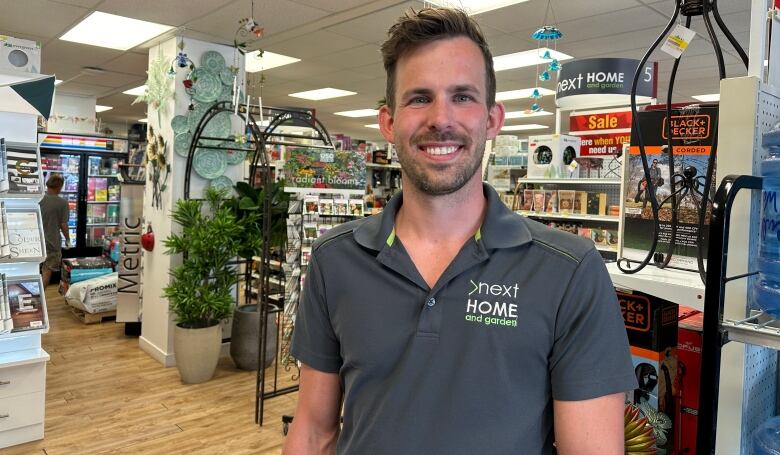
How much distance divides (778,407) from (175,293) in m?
4.14

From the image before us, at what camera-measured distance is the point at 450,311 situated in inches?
41.8

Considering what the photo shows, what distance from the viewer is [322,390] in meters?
1.25

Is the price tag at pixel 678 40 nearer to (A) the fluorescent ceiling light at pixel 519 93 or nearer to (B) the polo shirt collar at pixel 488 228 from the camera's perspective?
(B) the polo shirt collar at pixel 488 228

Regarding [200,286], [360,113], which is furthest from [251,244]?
[360,113]

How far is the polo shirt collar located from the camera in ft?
3.60

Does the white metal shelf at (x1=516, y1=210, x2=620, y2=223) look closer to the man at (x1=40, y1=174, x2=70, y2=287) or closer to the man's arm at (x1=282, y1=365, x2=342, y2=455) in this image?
the man's arm at (x1=282, y1=365, x2=342, y2=455)

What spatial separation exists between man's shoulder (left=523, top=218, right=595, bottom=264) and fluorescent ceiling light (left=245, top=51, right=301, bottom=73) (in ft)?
18.4

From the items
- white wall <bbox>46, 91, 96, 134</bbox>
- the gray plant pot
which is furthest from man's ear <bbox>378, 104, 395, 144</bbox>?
white wall <bbox>46, 91, 96, 134</bbox>

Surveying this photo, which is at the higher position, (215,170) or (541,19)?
(541,19)

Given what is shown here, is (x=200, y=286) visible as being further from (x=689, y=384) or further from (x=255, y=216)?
(x=689, y=384)

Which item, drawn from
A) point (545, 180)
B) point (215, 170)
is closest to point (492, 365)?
point (215, 170)

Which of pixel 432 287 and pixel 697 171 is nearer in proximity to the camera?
pixel 432 287

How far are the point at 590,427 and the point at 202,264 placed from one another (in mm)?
4134

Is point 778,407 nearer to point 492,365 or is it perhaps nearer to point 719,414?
point 719,414
